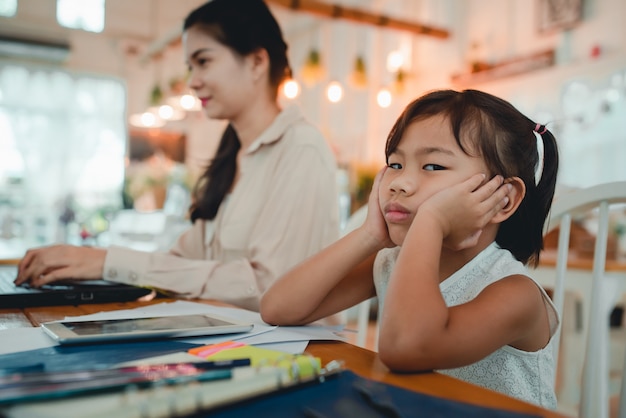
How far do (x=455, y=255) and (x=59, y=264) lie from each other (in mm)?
744

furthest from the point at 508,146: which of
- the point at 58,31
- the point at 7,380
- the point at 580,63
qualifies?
the point at 58,31

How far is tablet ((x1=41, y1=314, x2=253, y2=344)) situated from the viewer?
65cm

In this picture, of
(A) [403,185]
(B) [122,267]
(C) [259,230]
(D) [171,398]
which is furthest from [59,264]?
(D) [171,398]

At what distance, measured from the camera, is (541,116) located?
4.83 metres

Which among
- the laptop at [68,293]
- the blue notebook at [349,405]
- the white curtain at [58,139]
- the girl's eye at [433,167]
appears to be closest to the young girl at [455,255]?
the girl's eye at [433,167]

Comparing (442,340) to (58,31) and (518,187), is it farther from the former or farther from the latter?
(58,31)

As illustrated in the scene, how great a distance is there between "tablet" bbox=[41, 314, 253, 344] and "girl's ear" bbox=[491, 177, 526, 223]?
→ 39 centimetres

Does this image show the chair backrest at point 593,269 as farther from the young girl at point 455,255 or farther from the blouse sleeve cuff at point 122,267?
the blouse sleeve cuff at point 122,267

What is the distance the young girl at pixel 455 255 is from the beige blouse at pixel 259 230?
322 millimetres

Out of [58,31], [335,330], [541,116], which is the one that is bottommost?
[335,330]

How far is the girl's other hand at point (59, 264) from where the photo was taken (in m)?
1.10

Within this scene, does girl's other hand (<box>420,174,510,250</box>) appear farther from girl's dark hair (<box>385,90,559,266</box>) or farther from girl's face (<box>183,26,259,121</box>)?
girl's face (<box>183,26,259,121</box>)

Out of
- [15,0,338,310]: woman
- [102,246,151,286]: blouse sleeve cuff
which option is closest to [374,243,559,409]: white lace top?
[15,0,338,310]: woman

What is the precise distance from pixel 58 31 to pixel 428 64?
540 centimetres
